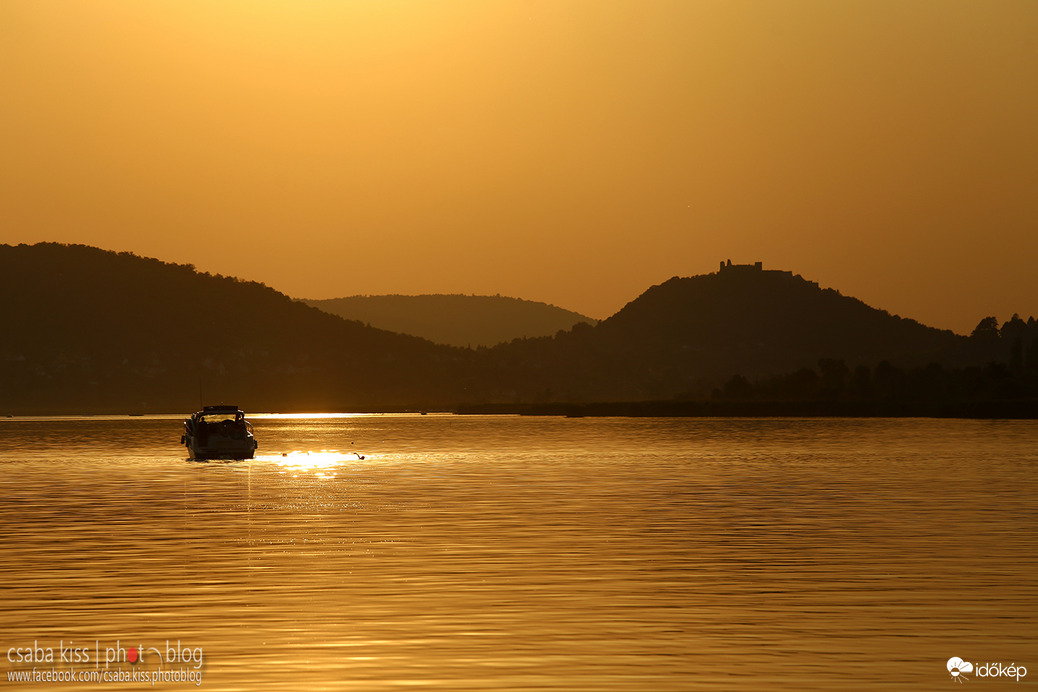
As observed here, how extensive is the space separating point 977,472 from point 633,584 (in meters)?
43.8

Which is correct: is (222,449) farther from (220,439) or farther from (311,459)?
(311,459)

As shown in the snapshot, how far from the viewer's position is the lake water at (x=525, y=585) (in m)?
18.5

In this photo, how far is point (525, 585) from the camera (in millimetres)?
25875

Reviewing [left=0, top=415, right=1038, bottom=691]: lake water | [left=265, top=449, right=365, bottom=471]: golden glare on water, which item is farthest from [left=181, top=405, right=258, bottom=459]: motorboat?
[left=0, top=415, right=1038, bottom=691]: lake water

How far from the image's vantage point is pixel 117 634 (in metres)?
21.0

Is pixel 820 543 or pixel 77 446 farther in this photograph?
pixel 77 446

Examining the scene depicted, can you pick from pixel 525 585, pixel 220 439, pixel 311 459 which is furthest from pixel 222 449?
pixel 525 585

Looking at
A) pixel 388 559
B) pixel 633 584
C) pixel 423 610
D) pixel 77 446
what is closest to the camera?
pixel 423 610

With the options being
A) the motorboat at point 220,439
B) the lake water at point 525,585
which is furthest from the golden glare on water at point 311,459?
the lake water at point 525,585

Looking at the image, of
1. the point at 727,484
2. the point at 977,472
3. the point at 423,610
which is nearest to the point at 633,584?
the point at 423,610

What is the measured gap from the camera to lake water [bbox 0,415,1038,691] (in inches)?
730

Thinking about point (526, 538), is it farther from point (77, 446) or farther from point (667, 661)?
point (77, 446)

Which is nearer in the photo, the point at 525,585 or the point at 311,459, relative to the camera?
the point at 525,585

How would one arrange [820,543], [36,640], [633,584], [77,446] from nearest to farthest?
[36,640]
[633,584]
[820,543]
[77,446]
